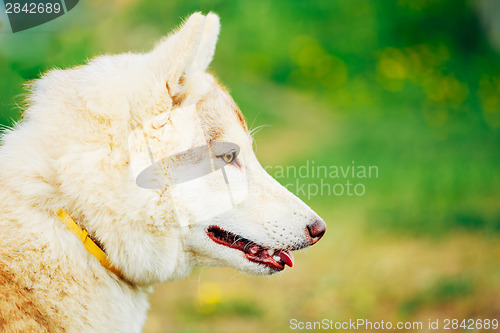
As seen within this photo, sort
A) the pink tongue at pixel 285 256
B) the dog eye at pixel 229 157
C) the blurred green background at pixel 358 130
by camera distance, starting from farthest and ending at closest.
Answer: the blurred green background at pixel 358 130 → the pink tongue at pixel 285 256 → the dog eye at pixel 229 157

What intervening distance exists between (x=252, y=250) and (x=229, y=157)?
0.45 meters

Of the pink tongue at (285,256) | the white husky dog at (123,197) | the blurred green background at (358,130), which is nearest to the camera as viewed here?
the white husky dog at (123,197)

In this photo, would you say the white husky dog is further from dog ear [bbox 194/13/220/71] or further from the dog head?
dog ear [bbox 194/13/220/71]

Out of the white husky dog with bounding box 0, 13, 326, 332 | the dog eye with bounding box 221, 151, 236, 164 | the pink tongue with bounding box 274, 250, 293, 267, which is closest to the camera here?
the white husky dog with bounding box 0, 13, 326, 332

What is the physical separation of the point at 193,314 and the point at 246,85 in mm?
3961

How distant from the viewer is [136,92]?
213cm

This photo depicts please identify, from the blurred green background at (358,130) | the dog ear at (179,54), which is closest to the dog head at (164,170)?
the dog ear at (179,54)

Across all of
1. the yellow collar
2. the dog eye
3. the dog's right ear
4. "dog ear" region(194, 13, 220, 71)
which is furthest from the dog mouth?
"dog ear" region(194, 13, 220, 71)

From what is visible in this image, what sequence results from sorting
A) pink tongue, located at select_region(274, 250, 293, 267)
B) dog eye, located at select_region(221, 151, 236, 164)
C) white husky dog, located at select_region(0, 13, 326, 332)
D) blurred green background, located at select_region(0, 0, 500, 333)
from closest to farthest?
white husky dog, located at select_region(0, 13, 326, 332) < dog eye, located at select_region(221, 151, 236, 164) < pink tongue, located at select_region(274, 250, 293, 267) < blurred green background, located at select_region(0, 0, 500, 333)

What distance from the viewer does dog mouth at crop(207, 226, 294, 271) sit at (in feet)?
7.68

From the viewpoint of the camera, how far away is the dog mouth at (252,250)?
234cm

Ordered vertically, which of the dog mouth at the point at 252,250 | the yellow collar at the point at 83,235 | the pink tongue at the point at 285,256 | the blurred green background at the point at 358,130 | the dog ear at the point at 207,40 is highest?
the dog ear at the point at 207,40

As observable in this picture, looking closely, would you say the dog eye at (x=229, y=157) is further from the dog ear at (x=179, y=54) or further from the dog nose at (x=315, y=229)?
the dog nose at (x=315, y=229)

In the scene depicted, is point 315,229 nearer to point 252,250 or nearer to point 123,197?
point 252,250
